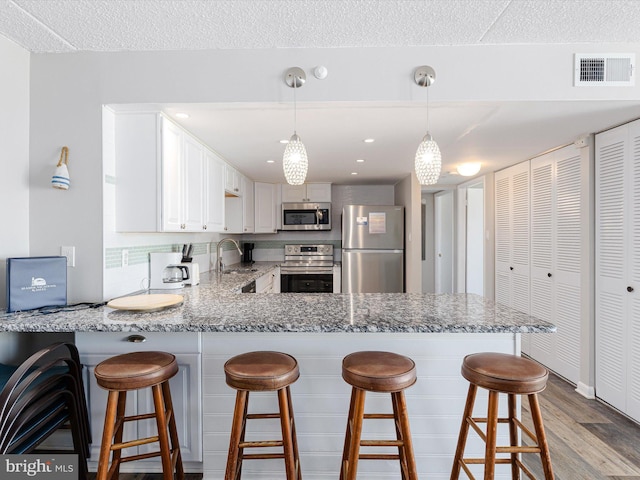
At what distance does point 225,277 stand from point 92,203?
144 centimetres

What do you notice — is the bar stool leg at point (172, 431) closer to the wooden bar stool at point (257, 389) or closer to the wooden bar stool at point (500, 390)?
the wooden bar stool at point (257, 389)

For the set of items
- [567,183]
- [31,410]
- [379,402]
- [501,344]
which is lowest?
[379,402]

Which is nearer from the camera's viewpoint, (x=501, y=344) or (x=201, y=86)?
(x=501, y=344)

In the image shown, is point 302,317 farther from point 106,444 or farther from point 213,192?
point 213,192

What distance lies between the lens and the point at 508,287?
12.2ft

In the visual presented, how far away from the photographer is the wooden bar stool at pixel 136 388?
1312mm

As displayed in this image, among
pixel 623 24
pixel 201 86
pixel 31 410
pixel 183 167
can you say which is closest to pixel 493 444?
pixel 31 410

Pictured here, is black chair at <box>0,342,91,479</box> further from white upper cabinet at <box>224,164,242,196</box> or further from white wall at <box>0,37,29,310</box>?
white upper cabinet at <box>224,164,242,196</box>

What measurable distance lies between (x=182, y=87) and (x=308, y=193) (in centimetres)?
300

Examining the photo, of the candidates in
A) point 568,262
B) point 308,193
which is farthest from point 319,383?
point 308,193

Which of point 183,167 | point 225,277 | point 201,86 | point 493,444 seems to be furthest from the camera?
point 225,277

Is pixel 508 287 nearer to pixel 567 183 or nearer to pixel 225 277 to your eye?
pixel 567 183

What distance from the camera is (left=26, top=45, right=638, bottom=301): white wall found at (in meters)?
1.84

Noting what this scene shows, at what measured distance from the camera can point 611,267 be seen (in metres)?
2.41
